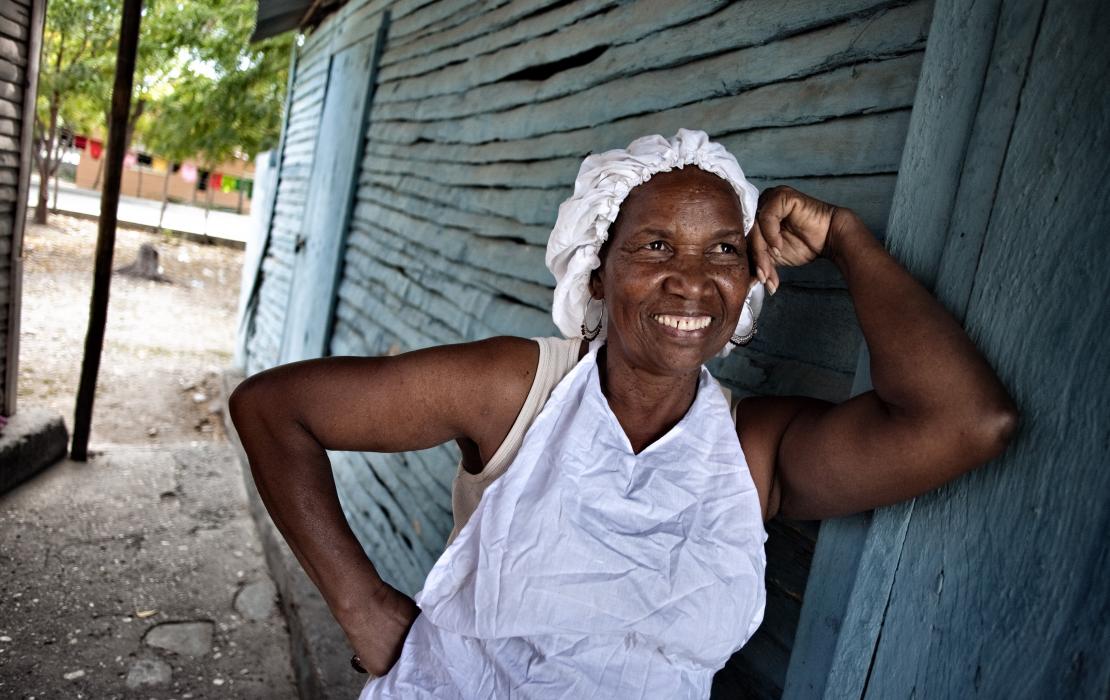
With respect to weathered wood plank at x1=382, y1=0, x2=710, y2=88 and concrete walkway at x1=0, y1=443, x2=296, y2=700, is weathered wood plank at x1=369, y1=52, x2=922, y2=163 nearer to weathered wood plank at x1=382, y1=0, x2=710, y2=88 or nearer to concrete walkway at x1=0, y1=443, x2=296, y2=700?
weathered wood plank at x1=382, y1=0, x2=710, y2=88

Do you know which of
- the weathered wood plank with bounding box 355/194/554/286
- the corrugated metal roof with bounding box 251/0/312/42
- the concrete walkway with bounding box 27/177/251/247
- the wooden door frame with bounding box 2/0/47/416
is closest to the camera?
the weathered wood plank with bounding box 355/194/554/286

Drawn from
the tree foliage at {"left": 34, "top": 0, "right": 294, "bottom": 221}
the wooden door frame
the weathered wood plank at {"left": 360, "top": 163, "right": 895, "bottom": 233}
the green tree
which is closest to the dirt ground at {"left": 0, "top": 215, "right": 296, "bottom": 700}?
the wooden door frame

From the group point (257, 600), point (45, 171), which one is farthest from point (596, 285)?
point (45, 171)

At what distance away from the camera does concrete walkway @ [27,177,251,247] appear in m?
24.3

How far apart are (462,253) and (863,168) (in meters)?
2.67

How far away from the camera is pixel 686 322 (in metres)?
1.68

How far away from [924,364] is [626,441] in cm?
58

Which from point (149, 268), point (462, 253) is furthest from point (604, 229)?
point (149, 268)

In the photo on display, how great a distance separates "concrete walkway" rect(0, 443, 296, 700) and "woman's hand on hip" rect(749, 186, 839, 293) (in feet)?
10.0

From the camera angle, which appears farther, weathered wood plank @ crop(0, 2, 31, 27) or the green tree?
the green tree

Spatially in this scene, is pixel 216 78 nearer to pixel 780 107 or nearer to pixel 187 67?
pixel 187 67

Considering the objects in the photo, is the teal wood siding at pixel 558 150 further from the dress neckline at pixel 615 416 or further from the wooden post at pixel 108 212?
the wooden post at pixel 108 212

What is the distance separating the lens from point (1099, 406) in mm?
1215

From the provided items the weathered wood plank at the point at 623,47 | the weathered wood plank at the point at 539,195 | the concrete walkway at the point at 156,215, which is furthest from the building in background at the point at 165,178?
the weathered wood plank at the point at 623,47
